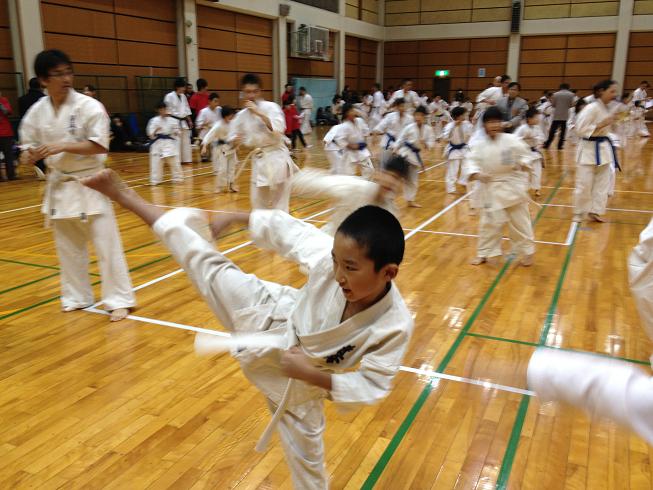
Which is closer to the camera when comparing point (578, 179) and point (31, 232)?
point (31, 232)

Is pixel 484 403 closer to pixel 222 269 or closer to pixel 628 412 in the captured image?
pixel 222 269

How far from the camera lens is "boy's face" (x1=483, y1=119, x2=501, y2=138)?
524cm

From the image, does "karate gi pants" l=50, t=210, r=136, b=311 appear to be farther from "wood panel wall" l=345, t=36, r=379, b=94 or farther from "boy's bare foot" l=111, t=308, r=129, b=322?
"wood panel wall" l=345, t=36, r=379, b=94

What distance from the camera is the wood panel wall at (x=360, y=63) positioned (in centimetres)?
2383

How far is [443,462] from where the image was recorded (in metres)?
2.52

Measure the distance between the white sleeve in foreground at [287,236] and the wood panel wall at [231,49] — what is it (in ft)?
50.2

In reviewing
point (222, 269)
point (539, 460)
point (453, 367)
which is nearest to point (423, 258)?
point (453, 367)

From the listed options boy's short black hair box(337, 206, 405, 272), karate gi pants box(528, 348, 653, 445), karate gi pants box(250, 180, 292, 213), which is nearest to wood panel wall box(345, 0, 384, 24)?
karate gi pants box(250, 180, 292, 213)

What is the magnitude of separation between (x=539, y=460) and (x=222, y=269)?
1669 mm

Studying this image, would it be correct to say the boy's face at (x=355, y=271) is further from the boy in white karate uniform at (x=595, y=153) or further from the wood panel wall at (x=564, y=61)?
the wood panel wall at (x=564, y=61)

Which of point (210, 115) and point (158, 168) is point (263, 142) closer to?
point (158, 168)

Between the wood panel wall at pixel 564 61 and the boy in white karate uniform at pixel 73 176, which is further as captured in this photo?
the wood panel wall at pixel 564 61

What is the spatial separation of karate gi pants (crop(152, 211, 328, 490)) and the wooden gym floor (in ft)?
1.63

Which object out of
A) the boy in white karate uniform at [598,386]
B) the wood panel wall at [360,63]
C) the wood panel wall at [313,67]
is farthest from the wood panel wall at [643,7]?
the boy in white karate uniform at [598,386]
